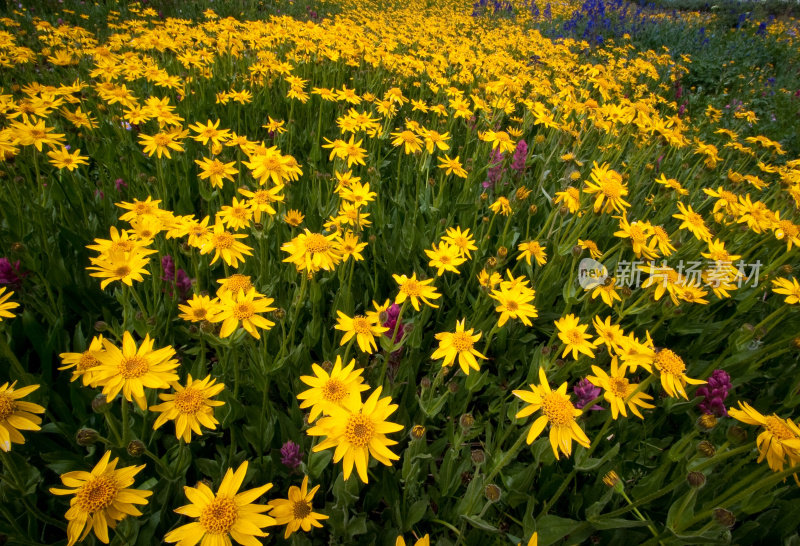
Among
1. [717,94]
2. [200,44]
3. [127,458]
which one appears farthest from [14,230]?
[717,94]

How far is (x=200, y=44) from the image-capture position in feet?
18.8

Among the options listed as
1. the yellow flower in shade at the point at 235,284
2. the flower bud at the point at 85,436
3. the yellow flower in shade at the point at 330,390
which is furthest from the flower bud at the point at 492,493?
the flower bud at the point at 85,436

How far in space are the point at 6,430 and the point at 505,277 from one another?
120 inches

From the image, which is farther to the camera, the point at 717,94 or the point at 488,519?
the point at 717,94

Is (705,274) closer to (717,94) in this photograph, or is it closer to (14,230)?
(14,230)

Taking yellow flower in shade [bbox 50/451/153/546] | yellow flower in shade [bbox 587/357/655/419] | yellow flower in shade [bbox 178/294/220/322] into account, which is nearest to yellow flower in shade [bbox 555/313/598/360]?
yellow flower in shade [bbox 587/357/655/419]

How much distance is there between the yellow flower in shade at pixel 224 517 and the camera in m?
1.17

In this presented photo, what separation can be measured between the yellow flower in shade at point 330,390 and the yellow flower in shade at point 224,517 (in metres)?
0.29

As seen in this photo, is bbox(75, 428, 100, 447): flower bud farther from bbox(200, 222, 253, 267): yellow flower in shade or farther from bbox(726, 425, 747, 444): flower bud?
bbox(726, 425, 747, 444): flower bud

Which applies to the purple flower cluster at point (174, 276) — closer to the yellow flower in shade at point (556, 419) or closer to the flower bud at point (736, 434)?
the yellow flower in shade at point (556, 419)

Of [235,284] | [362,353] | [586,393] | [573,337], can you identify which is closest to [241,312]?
[235,284]

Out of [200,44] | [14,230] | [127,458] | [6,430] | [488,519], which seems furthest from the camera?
[200,44]

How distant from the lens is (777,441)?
4.61 feet

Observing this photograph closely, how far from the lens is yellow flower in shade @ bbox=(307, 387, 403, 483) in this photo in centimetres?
130
